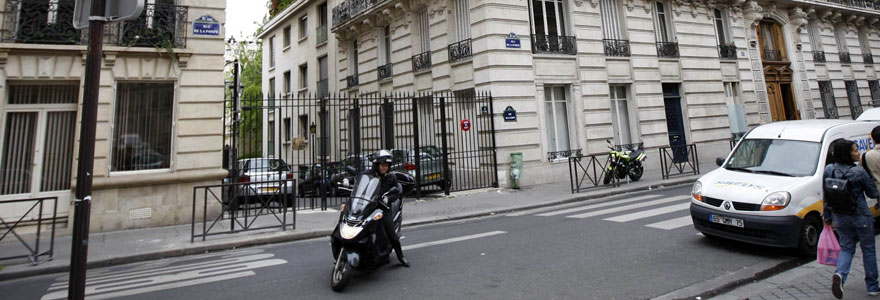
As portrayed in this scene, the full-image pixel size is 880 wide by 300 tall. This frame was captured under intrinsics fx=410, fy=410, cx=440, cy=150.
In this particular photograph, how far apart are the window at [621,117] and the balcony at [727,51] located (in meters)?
6.65

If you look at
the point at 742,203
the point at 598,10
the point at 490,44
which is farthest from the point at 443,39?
the point at 742,203

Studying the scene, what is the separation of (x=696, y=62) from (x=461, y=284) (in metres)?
18.3

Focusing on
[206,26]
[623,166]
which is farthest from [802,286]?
[206,26]

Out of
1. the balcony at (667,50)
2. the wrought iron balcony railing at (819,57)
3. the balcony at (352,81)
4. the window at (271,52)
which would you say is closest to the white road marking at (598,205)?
the balcony at (667,50)

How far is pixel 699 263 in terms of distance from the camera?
16.2 feet

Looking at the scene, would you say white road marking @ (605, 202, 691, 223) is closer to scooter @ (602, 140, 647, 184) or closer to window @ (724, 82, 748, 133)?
scooter @ (602, 140, 647, 184)

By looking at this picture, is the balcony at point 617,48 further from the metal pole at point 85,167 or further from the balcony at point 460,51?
the metal pole at point 85,167

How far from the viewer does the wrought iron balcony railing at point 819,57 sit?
2238 cm

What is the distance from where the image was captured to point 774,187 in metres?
5.08

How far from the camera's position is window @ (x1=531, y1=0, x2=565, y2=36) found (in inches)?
594

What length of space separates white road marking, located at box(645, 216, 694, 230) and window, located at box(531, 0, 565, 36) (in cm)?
946

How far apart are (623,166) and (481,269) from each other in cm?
940

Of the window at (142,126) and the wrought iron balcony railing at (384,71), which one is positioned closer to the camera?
the window at (142,126)

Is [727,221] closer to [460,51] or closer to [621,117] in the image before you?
[460,51]
